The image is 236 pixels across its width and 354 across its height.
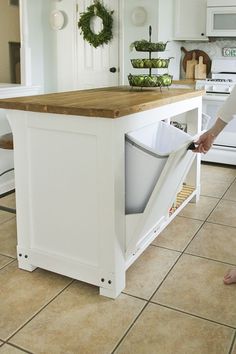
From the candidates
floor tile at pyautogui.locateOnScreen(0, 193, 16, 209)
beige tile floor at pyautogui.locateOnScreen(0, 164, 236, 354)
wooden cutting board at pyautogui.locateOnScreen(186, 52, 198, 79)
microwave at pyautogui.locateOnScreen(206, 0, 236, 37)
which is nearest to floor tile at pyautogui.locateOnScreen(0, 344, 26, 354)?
beige tile floor at pyautogui.locateOnScreen(0, 164, 236, 354)

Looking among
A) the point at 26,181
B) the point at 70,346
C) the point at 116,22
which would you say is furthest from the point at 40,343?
the point at 116,22

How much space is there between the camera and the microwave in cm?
446

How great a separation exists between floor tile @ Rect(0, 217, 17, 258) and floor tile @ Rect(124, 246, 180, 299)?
2.50 ft

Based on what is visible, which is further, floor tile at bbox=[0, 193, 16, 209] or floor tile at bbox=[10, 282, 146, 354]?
floor tile at bbox=[0, 193, 16, 209]

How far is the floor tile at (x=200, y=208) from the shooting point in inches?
122

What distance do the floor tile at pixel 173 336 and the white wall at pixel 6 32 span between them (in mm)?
3679

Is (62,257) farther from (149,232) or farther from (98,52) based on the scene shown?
(98,52)

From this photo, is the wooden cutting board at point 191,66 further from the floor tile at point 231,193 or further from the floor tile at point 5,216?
the floor tile at point 5,216

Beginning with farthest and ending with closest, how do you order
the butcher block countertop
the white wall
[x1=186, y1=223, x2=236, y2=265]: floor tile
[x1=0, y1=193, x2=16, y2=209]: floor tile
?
1. the white wall
2. [x1=0, y1=193, x2=16, y2=209]: floor tile
3. [x1=186, y1=223, x2=236, y2=265]: floor tile
4. the butcher block countertop

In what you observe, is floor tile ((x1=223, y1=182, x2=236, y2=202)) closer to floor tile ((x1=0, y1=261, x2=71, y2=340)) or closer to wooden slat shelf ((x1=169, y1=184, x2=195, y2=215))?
wooden slat shelf ((x1=169, y1=184, x2=195, y2=215))

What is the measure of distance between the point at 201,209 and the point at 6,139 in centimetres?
159

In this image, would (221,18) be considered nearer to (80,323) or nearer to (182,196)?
(182,196)

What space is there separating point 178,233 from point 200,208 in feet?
1.80

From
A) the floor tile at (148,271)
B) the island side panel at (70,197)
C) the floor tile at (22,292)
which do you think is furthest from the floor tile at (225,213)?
the floor tile at (22,292)
